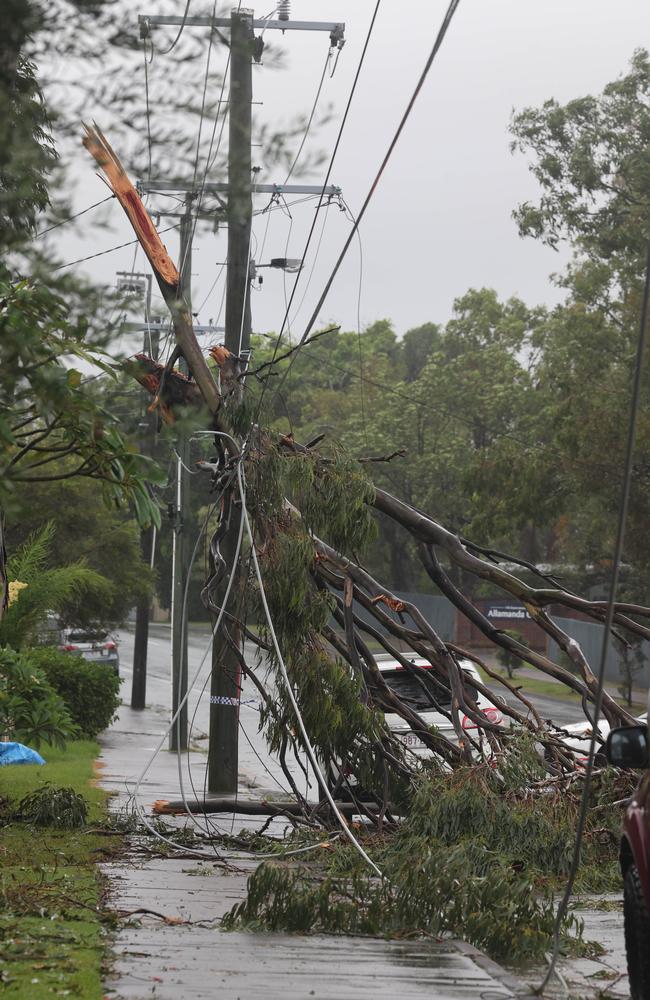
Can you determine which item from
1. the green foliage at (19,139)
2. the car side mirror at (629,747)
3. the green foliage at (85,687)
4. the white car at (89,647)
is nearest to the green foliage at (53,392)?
the green foliage at (19,139)

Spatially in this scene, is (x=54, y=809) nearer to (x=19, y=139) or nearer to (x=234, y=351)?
(x=234, y=351)

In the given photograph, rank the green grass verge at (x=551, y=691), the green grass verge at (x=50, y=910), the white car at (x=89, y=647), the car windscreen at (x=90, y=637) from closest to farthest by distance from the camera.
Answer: the green grass verge at (x=50, y=910), the car windscreen at (x=90, y=637), the white car at (x=89, y=647), the green grass verge at (x=551, y=691)

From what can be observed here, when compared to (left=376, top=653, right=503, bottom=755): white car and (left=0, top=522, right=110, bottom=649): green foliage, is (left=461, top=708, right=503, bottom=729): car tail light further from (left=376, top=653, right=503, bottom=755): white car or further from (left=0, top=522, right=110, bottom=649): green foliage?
(left=0, top=522, right=110, bottom=649): green foliage

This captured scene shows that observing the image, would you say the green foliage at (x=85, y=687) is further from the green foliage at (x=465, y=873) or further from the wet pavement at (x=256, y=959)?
the green foliage at (x=465, y=873)

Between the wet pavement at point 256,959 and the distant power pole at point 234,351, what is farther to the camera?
the distant power pole at point 234,351

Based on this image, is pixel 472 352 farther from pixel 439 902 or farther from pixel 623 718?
pixel 439 902

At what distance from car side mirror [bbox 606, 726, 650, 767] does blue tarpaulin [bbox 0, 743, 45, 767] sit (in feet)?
44.2

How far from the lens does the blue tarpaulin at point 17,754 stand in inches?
728

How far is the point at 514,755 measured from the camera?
11281 mm

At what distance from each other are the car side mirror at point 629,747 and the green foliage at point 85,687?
18.9m

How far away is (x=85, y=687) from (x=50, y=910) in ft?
55.3

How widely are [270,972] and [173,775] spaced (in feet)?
44.5

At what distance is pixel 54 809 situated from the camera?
1250cm

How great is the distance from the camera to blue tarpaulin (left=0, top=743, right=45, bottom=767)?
60.7 ft
